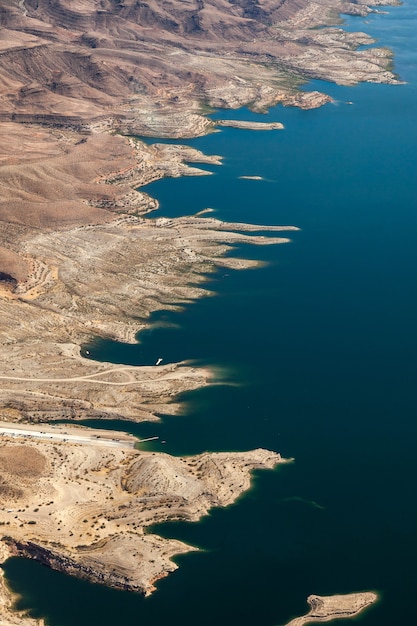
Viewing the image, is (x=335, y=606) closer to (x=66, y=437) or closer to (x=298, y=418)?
(x=298, y=418)

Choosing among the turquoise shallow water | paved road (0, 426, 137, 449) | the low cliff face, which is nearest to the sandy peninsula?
the turquoise shallow water

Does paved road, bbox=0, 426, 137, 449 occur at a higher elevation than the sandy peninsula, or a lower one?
higher

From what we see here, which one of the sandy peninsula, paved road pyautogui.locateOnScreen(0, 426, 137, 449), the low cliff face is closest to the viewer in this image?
the sandy peninsula

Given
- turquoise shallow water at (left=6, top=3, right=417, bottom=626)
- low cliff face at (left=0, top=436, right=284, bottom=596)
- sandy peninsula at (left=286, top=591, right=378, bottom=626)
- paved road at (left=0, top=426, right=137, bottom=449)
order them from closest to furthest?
sandy peninsula at (left=286, top=591, right=378, bottom=626) → turquoise shallow water at (left=6, top=3, right=417, bottom=626) → low cliff face at (left=0, top=436, right=284, bottom=596) → paved road at (left=0, top=426, right=137, bottom=449)

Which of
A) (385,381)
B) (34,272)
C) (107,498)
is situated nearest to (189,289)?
(34,272)

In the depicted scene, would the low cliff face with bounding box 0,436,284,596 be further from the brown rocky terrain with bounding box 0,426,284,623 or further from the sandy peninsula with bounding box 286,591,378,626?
the sandy peninsula with bounding box 286,591,378,626

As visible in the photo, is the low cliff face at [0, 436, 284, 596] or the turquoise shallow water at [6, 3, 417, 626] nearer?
the turquoise shallow water at [6, 3, 417, 626]

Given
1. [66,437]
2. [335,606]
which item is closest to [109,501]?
[66,437]

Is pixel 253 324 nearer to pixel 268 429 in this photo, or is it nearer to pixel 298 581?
pixel 268 429
